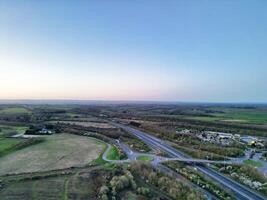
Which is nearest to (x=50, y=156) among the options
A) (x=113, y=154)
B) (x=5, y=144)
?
(x=113, y=154)

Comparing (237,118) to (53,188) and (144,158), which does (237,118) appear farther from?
(53,188)

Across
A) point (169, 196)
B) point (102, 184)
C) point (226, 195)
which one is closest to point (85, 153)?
point (102, 184)

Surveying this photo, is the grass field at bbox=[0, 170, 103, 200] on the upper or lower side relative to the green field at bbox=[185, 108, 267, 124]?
lower

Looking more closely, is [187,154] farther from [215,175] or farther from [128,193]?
[128,193]

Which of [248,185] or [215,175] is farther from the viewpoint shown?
[215,175]

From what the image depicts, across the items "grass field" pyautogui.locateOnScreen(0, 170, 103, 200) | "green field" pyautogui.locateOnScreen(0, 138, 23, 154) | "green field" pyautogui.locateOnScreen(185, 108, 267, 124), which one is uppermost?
"green field" pyautogui.locateOnScreen(185, 108, 267, 124)

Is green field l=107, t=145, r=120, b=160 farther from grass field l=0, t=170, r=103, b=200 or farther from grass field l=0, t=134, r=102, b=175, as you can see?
grass field l=0, t=170, r=103, b=200

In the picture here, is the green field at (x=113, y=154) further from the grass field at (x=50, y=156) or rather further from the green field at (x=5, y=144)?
the green field at (x=5, y=144)

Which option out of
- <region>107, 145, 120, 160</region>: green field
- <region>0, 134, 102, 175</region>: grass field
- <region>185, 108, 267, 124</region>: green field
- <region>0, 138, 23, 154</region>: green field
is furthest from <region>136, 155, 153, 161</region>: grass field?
<region>185, 108, 267, 124</region>: green field
